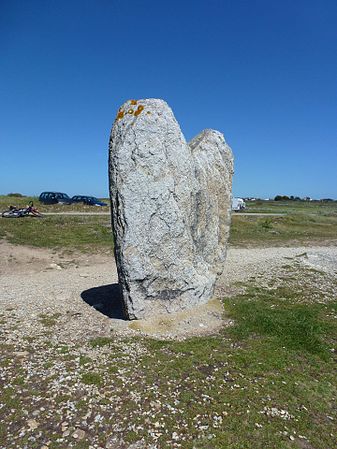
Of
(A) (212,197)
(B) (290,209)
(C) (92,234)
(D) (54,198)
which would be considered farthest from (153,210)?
(B) (290,209)

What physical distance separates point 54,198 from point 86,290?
43828 mm

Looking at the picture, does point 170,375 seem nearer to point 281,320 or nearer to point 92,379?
point 92,379

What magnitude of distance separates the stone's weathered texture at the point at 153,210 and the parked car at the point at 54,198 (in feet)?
156

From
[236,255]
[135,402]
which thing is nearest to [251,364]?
[135,402]

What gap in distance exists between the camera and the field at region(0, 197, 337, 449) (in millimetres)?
6418

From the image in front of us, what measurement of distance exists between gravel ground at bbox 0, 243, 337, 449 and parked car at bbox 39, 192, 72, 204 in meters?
36.2

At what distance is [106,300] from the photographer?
1391cm

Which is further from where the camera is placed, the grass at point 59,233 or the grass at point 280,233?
the grass at point 280,233

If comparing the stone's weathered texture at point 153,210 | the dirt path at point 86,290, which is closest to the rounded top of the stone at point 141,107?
the stone's weathered texture at point 153,210

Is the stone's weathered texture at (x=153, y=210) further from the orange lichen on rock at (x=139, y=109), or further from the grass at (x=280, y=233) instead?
the grass at (x=280, y=233)

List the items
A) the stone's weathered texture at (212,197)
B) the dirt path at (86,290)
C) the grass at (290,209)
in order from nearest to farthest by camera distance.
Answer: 1. the dirt path at (86,290)
2. the stone's weathered texture at (212,197)
3. the grass at (290,209)

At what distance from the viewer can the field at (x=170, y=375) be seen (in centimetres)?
642

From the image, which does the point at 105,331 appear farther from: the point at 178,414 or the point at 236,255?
the point at 236,255

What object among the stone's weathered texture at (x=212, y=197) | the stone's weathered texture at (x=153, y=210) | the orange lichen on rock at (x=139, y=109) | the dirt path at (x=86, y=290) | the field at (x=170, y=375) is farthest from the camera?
the stone's weathered texture at (x=212, y=197)
